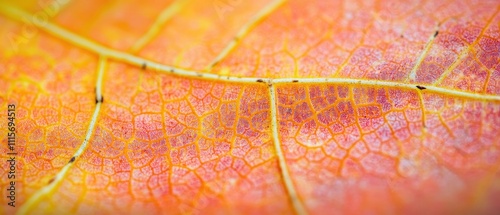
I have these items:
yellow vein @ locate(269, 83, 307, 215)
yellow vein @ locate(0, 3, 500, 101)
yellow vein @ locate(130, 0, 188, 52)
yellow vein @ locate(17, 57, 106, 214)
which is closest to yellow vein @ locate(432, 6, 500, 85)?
yellow vein @ locate(0, 3, 500, 101)

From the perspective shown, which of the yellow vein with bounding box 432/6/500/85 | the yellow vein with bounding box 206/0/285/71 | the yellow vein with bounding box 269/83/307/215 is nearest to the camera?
the yellow vein with bounding box 269/83/307/215

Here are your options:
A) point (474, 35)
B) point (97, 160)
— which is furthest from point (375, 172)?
point (97, 160)

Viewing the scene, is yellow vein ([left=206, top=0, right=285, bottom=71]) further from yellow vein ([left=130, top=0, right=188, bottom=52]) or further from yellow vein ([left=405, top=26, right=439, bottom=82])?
yellow vein ([left=405, top=26, right=439, bottom=82])

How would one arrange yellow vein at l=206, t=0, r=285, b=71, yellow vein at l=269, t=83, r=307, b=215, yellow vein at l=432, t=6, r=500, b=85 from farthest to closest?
yellow vein at l=206, t=0, r=285, b=71, yellow vein at l=432, t=6, r=500, b=85, yellow vein at l=269, t=83, r=307, b=215

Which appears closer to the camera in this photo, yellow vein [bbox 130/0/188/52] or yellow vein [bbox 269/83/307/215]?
yellow vein [bbox 269/83/307/215]

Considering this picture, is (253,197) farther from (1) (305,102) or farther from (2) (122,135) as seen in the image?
(2) (122,135)

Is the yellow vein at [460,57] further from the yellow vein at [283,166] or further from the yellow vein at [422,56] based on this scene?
the yellow vein at [283,166]

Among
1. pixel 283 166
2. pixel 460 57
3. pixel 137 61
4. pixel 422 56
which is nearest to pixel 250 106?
pixel 283 166

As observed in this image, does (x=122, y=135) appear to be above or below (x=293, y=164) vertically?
above
